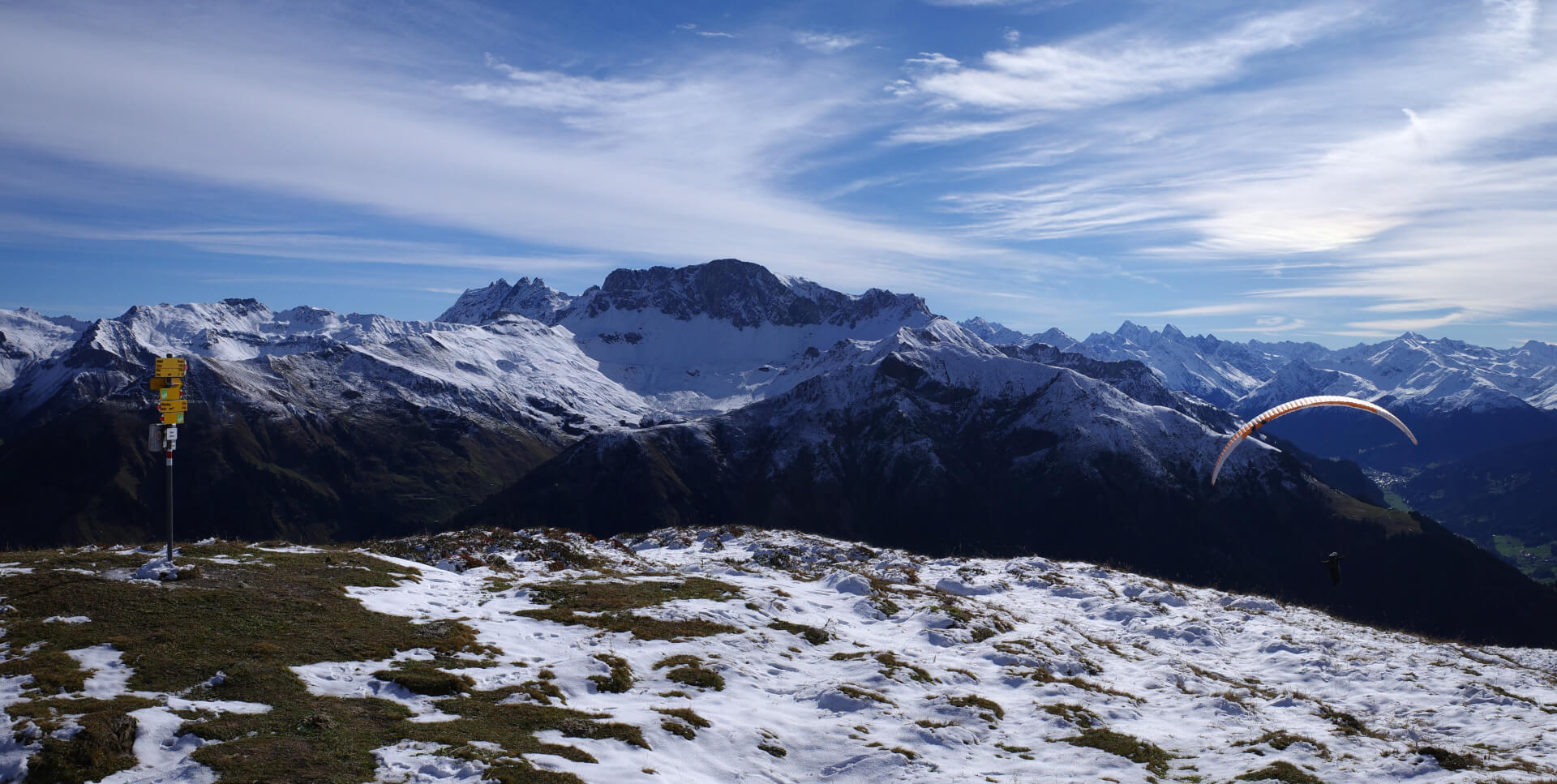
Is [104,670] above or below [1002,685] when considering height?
above

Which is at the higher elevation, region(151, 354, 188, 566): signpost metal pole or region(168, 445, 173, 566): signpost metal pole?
region(151, 354, 188, 566): signpost metal pole

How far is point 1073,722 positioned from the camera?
85.7 ft

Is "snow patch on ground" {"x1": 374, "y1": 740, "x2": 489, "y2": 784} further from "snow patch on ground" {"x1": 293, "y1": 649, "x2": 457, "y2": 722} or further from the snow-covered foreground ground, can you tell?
"snow patch on ground" {"x1": 293, "y1": 649, "x2": 457, "y2": 722}

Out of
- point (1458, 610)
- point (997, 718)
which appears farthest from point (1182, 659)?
point (1458, 610)

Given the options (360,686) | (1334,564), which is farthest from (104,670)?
(1334,564)

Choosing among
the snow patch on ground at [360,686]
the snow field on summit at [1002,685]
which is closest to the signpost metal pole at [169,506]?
the snow field on summit at [1002,685]

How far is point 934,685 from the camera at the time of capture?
2862 centimetres

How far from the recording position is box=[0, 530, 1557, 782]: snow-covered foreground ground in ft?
70.6

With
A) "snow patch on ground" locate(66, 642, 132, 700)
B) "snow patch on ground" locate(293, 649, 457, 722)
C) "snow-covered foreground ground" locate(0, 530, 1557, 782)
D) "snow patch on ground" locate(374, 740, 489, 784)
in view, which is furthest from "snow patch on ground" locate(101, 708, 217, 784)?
"snow patch on ground" locate(293, 649, 457, 722)

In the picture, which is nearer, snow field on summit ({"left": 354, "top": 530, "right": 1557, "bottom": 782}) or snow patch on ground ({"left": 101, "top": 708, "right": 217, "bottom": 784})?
snow patch on ground ({"left": 101, "top": 708, "right": 217, "bottom": 784})

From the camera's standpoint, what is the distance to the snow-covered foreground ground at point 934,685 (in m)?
21.5

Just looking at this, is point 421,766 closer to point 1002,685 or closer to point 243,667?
point 243,667

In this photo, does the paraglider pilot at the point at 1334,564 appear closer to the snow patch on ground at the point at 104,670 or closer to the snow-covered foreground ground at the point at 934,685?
the snow-covered foreground ground at the point at 934,685

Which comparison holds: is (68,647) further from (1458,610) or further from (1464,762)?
(1458,610)
